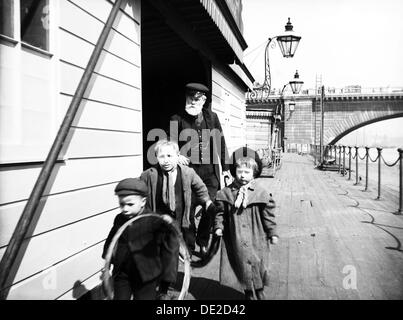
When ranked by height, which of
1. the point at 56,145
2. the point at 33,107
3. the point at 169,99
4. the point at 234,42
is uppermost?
the point at 234,42

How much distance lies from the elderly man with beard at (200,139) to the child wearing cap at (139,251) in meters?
1.30

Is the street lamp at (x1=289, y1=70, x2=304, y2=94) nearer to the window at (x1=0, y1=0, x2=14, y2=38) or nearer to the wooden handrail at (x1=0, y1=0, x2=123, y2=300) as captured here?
the wooden handrail at (x1=0, y1=0, x2=123, y2=300)

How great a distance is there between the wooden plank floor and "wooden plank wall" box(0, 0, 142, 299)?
43.2 inches

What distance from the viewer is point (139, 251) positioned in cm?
212

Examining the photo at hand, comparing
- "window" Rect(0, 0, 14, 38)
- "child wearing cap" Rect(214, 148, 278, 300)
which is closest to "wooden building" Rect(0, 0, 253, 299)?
"window" Rect(0, 0, 14, 38)

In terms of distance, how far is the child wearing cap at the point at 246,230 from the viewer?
8.30 ft

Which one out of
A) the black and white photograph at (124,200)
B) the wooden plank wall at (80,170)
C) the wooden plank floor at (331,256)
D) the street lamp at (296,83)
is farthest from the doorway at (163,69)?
the street lamp at (296,83)

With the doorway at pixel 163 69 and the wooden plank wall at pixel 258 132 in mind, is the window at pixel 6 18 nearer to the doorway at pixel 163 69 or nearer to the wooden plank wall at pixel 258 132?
the doorway at pixel 163 69

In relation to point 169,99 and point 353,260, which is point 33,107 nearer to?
point 353,260

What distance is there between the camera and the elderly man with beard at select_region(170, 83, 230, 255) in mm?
3562

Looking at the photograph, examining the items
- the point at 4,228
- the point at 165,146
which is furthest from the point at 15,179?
the point at 165,146

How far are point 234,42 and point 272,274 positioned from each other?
4.58m

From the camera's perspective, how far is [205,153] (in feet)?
12.3
